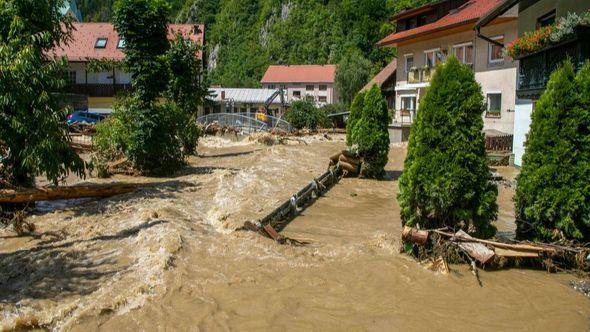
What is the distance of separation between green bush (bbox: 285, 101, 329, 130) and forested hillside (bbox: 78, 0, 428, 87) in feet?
108

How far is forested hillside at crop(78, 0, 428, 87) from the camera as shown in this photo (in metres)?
90.9

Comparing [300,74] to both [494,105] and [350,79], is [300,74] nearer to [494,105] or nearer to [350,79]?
[350,79]

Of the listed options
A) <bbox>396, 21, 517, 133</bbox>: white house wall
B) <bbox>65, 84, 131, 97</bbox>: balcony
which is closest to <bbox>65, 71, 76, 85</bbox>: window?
<bbox>65, 84, 131, 97</bbox>: balcony

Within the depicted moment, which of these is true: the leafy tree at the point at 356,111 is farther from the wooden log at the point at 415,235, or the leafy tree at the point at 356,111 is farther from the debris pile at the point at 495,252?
the debris pile at the point at 495,252

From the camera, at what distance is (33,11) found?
35.7 feet

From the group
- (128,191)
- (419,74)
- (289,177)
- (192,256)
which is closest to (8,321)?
(192,256)

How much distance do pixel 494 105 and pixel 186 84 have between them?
16047 millimetres

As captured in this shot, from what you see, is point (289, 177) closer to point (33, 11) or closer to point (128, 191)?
point (128, 191)

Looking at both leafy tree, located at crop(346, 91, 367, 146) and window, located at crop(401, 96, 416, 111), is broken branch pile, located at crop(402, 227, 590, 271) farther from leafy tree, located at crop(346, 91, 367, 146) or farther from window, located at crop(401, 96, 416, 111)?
window, located at crop(401, 96, 416, 111)

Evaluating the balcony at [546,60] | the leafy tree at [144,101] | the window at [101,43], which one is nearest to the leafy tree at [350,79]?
the window at [101,43]

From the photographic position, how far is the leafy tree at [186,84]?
20.5m

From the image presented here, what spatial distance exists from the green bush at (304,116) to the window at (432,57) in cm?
1010

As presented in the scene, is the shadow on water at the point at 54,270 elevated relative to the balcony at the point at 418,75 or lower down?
lower down

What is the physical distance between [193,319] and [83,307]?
48.8 inches
